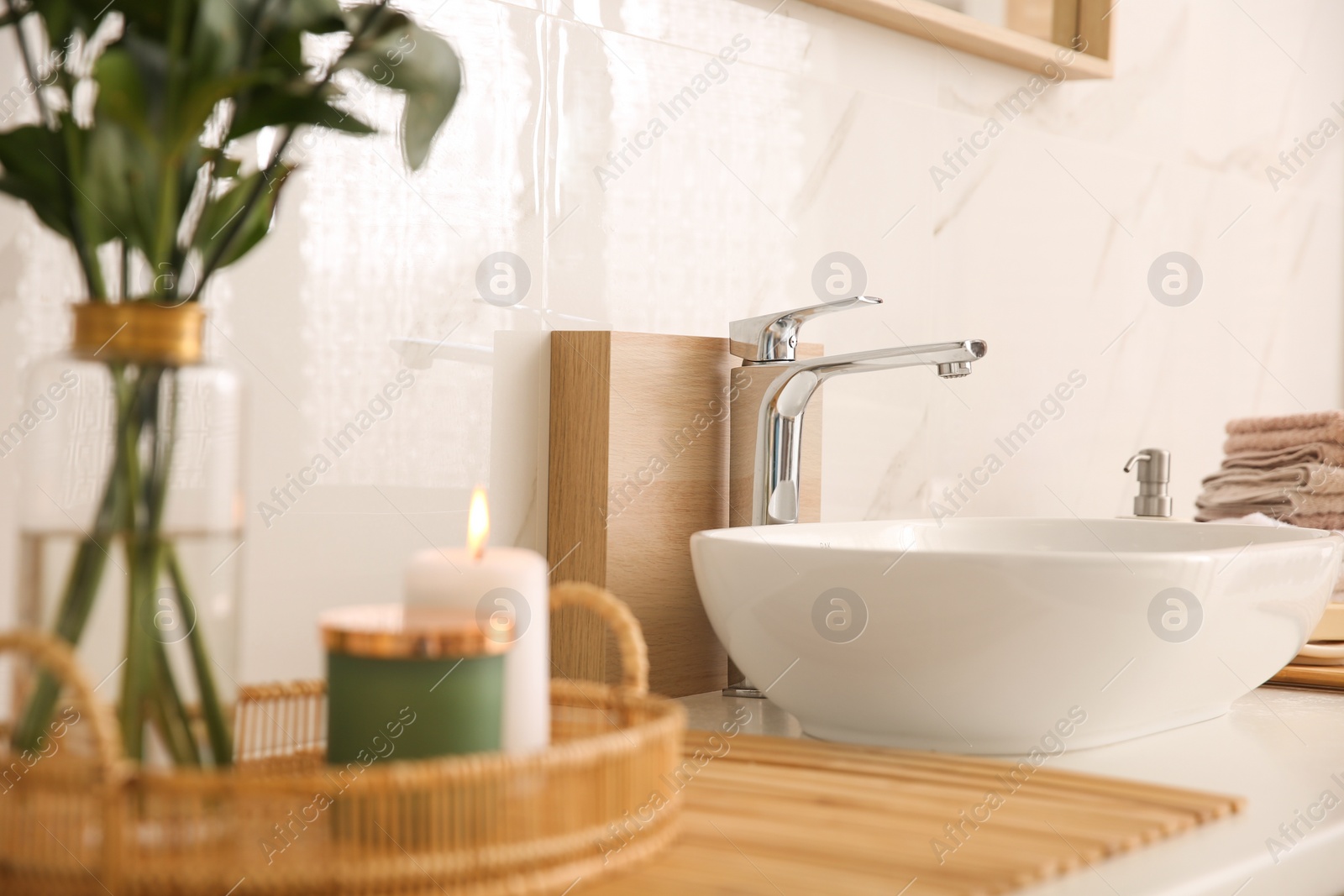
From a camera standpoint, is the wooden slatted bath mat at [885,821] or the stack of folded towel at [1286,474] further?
the stack of folded towel at [1286,474]

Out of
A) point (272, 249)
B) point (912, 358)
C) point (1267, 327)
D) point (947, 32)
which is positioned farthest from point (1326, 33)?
point (272, 249)

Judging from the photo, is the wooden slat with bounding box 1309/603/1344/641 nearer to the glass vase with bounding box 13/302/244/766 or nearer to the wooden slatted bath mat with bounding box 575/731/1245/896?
the wooden slatted bath mat with bounding box 575/731/1245/896

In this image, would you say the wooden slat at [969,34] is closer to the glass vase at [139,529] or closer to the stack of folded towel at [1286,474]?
the stack of folded towel at [1286,474]

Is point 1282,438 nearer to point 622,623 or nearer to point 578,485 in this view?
point 578,485

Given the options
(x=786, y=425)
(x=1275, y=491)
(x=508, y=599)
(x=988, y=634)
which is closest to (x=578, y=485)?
(x=786, y=425)

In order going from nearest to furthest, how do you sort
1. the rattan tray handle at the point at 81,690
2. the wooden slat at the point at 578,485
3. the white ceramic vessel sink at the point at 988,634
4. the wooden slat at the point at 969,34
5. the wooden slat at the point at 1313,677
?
the rattan tray handle at the point at 81,690, the white ceramic vessel sink at the point at 988,634, the wooden slat at the point at 578,485, the wooden slat at the point at 1313,677, the wooden slat at the point at 969,34

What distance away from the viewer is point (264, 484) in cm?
87

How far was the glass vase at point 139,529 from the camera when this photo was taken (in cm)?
53

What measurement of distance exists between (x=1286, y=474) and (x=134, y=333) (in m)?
1.26

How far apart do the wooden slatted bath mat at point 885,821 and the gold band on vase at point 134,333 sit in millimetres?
263

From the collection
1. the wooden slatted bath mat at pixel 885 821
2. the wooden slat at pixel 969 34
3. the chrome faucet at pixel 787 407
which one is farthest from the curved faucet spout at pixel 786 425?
the wooden slat at pixel 969 34

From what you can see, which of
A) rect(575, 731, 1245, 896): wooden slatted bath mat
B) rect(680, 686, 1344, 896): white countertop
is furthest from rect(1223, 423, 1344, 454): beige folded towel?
rect(575, 731, 1245, 896): wooden slatted bath mat

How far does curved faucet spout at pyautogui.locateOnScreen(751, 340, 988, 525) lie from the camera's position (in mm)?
1062

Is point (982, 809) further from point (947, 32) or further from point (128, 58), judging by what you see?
point (947, 32)
